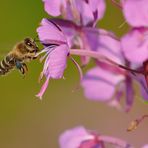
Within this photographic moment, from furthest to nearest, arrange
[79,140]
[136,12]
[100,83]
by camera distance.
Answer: [100,83] → [79,140] → [136,12]

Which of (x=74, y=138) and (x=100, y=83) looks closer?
(x=74, y=138)

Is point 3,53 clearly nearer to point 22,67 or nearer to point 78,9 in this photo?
point 22,67

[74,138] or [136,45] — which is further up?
[136,45]

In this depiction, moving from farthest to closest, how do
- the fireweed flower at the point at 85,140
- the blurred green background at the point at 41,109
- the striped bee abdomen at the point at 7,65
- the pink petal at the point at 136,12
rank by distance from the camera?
the blurred green background at the point at 41,109 → the striped bee abdomen at the point at 7,65 → the fireweed flower at the point at 85,140 → the pink petal at the point at 136,12

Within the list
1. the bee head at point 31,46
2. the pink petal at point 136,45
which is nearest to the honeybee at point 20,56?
the bee head at point 31,46

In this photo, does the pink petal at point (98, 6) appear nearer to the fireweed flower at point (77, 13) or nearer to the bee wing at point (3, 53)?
the fireweed flower at point (77, 13)

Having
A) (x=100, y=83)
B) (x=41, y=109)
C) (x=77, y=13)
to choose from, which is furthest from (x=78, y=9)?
(x=41, y=109)

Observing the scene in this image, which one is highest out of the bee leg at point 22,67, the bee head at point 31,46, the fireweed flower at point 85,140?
the bee head at point 31,46
